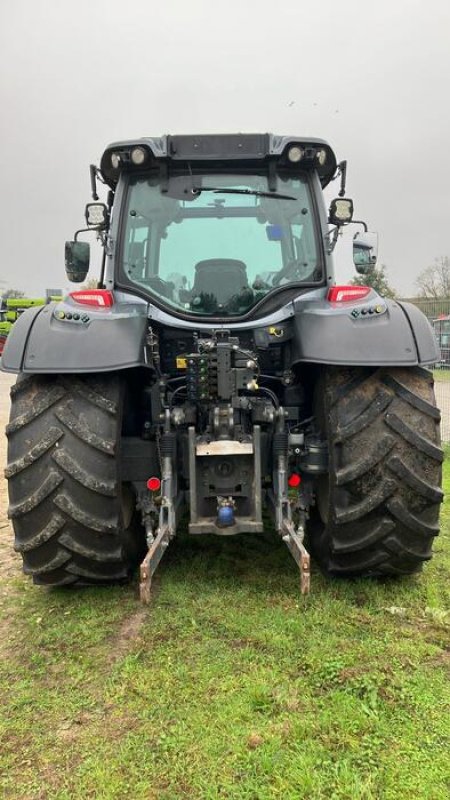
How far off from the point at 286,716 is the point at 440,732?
531 millimetres

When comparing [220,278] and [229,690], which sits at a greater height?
[220,278]

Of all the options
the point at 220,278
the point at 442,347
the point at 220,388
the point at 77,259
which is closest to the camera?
the point at 220,388

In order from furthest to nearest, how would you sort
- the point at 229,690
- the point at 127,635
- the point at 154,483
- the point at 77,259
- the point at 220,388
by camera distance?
the point at 77,259, the point at 154,483, the point at 220,388, the point at 127,635, the point at 229,690

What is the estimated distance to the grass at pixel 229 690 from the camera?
1.82m

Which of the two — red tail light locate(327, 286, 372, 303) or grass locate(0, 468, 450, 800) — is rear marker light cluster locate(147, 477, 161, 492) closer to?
grass locate(0, 468, 450, 800)

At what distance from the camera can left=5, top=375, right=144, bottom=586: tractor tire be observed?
2766 mm

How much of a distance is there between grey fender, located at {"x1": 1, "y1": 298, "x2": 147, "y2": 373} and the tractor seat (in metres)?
0.59

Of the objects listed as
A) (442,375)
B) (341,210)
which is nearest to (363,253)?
(341,210)

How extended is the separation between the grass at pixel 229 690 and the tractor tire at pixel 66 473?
0.35m

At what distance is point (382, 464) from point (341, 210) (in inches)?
71.2

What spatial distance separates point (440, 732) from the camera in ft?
6.48

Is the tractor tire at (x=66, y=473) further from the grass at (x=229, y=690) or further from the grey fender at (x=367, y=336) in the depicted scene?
the grey fender at (x=367, y=336)

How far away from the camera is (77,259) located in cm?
410

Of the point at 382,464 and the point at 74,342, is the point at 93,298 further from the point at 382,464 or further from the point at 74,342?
the point at 382,464
